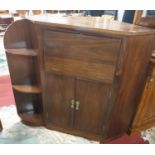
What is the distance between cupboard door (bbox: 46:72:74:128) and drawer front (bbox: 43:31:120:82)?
0.11m

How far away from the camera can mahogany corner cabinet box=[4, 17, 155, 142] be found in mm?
1225

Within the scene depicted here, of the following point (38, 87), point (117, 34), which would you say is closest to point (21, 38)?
point (38, 87)

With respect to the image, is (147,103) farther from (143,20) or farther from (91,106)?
(143,20)

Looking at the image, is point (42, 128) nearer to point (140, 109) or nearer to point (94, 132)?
point (94, 132)

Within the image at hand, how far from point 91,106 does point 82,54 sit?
507 millimetres

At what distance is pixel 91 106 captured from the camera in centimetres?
154

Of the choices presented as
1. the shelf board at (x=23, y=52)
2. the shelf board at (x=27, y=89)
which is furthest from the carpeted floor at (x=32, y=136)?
the shelf board at (x=23, y=52)

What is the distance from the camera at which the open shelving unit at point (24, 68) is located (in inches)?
59.9

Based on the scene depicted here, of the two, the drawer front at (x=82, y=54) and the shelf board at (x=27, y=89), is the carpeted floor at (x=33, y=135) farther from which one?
the drawer front at (x=82, y=54)

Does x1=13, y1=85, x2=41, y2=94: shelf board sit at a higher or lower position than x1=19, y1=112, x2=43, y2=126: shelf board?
higher

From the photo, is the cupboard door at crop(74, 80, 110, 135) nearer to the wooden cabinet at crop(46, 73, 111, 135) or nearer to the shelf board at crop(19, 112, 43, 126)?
the wooden cabinet at crop(46, 73, 111, 135)

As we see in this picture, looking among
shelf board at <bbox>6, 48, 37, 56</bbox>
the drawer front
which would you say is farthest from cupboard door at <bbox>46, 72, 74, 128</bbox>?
shelf board at <bbox>6, 48, 37, 56</bbox>

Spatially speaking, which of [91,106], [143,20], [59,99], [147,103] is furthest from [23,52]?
[147,103]

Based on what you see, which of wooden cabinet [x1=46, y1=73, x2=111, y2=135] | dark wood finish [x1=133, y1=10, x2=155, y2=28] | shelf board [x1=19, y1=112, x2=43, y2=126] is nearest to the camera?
dark wood finish [x1=133, y1=10, x2=155, y2=28]
